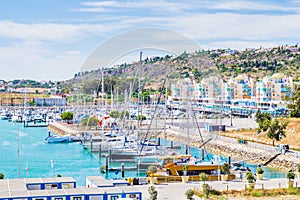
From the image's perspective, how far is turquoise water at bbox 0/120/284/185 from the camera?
99.2 feet

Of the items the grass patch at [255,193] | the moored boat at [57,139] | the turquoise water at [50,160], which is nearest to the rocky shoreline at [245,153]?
the turquoise water at [50,160]

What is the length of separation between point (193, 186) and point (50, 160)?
1662 centimetres

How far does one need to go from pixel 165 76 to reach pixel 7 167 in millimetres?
13098

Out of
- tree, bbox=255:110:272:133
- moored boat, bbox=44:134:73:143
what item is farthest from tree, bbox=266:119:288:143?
moored boat, bbox=44:134:73:143

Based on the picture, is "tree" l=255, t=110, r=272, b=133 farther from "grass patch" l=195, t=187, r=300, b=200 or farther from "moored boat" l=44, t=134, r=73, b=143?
"grass patch" l=195, t=187, r=300, b=200

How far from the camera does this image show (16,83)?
187m

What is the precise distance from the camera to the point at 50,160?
120 ft

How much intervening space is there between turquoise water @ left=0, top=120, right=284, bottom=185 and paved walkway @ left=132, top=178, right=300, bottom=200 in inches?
91.3

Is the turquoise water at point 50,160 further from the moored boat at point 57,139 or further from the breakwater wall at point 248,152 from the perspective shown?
the breakwater wall at point 248,152

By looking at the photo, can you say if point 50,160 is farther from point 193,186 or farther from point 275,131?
point 193,186

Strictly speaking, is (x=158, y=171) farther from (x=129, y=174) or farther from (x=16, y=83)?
(x=16, y=83)

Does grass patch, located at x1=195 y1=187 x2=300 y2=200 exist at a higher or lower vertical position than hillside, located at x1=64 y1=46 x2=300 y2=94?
lower

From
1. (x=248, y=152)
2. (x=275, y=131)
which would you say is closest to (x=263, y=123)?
(x=275, y=131)

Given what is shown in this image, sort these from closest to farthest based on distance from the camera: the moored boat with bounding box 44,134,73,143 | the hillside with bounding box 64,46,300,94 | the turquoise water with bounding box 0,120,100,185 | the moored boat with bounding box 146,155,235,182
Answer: the moored boat with bounding box 146,155,235,182, the turquoise water with bounding box 0,120,100,185, the hillside with bounding box 64,46,300,94, the moored boat with bounding box 44,134,73,143
